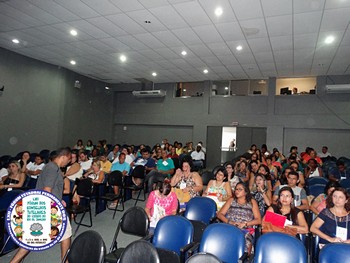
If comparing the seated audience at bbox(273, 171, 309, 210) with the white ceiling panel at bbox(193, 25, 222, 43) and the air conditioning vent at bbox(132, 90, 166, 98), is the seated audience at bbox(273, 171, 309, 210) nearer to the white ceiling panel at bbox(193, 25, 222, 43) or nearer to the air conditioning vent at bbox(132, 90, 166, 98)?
the white ceiling panel at bbox(193, 25, 222, 43)

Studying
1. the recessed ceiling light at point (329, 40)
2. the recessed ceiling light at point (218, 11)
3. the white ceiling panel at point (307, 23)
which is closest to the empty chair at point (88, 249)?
the recessed ceiling light at point (218, 11)

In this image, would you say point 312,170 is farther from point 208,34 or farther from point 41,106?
point 41,106

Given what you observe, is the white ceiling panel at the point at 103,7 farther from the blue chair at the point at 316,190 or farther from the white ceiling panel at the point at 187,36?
the blue chair at the point at 316,190

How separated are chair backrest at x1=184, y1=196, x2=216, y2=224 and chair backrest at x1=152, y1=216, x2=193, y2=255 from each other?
0.97 metres

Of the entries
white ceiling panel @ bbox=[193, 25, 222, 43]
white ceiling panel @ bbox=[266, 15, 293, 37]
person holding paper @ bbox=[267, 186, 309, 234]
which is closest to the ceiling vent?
white ceiling panel @ bbox=[266, 15, 293, 37]

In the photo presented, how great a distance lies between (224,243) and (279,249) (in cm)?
54

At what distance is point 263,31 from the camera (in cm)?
607

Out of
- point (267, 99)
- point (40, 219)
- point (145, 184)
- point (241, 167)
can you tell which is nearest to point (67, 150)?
point (40, 219)

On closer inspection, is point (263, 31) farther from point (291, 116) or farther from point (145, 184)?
point (291, 116)

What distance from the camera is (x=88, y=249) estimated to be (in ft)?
7.48

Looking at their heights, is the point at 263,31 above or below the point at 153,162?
above

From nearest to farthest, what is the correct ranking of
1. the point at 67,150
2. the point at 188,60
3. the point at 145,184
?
the point at 67,150 < the point at 145,184 < the point at 188,60

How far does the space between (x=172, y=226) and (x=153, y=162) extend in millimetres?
5168

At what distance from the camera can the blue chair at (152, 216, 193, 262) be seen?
2777mm
